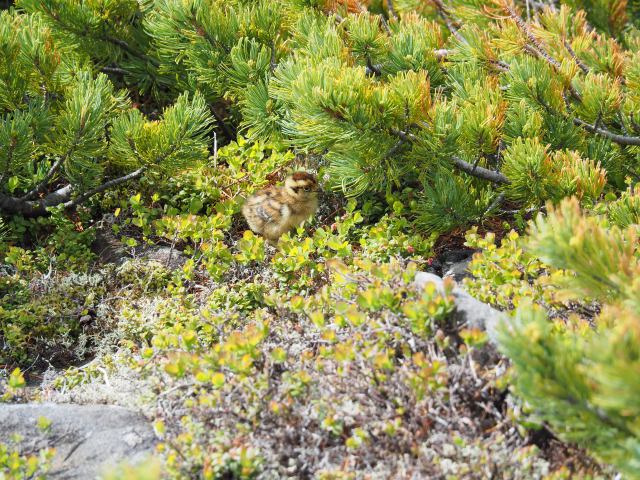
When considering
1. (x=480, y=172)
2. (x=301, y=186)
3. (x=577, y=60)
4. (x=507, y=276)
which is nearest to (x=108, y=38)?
(x=301, y=186)

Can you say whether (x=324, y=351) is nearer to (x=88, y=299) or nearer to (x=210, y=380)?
(x=210, y=380)

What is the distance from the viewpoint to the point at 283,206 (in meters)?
5.45

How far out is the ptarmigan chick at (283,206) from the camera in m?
5.47

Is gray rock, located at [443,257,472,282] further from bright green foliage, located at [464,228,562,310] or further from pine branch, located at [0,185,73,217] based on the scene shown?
pine branch, located at [0,185,73,217]

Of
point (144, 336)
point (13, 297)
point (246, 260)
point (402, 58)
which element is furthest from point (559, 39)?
point (13, 297)

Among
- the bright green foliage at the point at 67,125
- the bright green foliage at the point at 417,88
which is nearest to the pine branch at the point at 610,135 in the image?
the bright green foliage at the point at 417,88

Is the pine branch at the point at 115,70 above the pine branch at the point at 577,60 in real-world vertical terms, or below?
below

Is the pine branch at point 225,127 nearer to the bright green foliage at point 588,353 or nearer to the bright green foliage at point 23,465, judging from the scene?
the bright green foliage at point 23,465

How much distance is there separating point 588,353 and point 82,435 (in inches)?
90.0

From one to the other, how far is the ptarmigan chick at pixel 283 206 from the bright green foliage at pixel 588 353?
2.69 meters

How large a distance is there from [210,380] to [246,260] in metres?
1.66

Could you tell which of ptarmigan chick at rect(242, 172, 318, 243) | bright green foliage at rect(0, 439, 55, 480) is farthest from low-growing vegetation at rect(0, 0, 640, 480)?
ptarmigan chick at rect(242, 172, 318, 243)

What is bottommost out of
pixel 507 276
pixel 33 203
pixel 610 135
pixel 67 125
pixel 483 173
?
pixel 33 203

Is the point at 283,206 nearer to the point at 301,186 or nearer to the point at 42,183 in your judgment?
the point at 301,186
